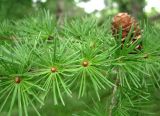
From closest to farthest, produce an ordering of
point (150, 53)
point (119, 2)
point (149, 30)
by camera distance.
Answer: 1. point (150, 53)
2. point (149, 30)
3. point (119, 2)

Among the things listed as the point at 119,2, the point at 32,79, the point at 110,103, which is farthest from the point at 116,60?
the point at 119,2

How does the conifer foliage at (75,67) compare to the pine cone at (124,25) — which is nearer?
the conifer foliage at (75,67)

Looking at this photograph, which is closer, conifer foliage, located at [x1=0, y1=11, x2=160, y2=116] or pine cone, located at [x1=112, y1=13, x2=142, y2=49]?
conifer foliage, located at [x1=0, y1=11, x2=160, y2=116]

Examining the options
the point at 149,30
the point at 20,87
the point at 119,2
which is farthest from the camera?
the point at 119,2

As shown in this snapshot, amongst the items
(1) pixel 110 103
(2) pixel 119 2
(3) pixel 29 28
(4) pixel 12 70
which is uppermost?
(2) pixel 119 2

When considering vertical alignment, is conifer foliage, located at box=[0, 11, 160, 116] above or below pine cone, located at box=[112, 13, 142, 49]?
below

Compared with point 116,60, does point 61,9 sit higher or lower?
higher

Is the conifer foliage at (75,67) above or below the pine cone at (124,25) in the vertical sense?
below

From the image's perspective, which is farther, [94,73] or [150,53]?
[150,53]

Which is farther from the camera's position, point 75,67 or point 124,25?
point 124,25

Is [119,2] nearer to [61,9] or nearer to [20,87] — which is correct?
[61,9]

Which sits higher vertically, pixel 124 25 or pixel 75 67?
pixel 124 25
